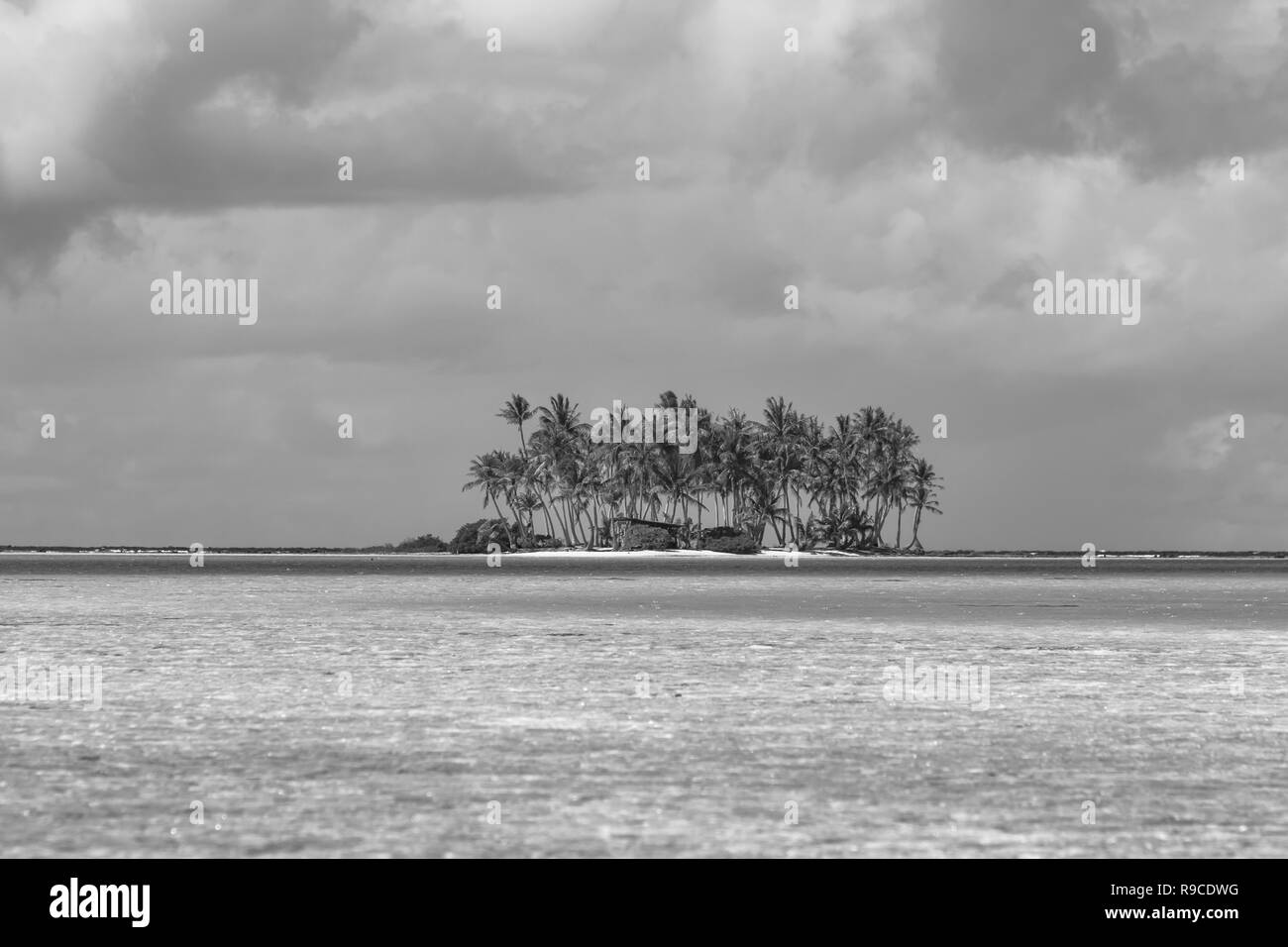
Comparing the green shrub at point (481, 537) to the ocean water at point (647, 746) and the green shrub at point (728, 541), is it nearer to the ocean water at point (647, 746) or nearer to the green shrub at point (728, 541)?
the green shrub at point (728, 541)

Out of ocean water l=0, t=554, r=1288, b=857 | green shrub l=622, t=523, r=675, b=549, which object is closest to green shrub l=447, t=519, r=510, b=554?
green shrub l=622, t=523, r=675, b=549

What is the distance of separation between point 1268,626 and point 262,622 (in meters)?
23.2

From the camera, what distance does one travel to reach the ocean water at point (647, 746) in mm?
9570

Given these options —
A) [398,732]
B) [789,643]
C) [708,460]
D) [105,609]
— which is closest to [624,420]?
[708,460]

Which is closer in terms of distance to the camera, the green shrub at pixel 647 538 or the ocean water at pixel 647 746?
the ocean water at pixel 647 746

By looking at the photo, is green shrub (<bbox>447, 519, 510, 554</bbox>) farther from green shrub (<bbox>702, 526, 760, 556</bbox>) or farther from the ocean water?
the ocean water

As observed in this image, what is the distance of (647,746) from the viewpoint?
1355 cm

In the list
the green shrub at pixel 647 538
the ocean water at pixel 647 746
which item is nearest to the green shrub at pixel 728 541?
the green shrub at pixel 647 538

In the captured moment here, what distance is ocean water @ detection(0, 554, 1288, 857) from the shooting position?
957 cm

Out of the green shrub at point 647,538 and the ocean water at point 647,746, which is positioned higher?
the green shrub at point 647,538

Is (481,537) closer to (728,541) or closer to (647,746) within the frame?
(728,541)

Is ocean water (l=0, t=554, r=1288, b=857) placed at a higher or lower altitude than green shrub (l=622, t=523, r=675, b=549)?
lower

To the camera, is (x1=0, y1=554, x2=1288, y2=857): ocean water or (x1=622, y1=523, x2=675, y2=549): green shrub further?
(x1=622, y1=523, x2=675, y2=549): green shrub
